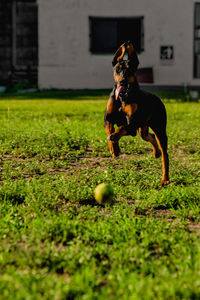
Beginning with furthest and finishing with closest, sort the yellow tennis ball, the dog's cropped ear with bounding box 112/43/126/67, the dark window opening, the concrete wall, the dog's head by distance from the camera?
the dark window opening, the concrete wall, the yellow tennis ball, the dog's cropped ear with bounding box 112/43/126/67, the dog's head

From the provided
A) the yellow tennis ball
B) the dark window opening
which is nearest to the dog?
the yellow tennis ball

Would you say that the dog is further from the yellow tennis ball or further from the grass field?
the grass field

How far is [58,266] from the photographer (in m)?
2.92

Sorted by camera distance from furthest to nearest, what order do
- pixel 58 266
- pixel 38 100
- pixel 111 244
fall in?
pixel 38 100 < pixel 111 244 < pixel 58 266

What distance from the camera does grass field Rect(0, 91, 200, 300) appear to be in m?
2.66

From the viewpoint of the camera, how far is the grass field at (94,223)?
2656 millimetres

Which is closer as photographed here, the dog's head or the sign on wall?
the dog's head

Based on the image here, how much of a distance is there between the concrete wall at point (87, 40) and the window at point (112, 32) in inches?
10.2

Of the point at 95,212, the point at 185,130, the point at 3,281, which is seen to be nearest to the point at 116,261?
the point at 3,281

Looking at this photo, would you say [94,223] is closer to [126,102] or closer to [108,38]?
[126,102]

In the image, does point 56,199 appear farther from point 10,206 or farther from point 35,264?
point 35,264

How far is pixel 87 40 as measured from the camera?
63.8 feet

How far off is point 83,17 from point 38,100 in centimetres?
608

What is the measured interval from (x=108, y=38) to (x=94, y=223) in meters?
17.0
